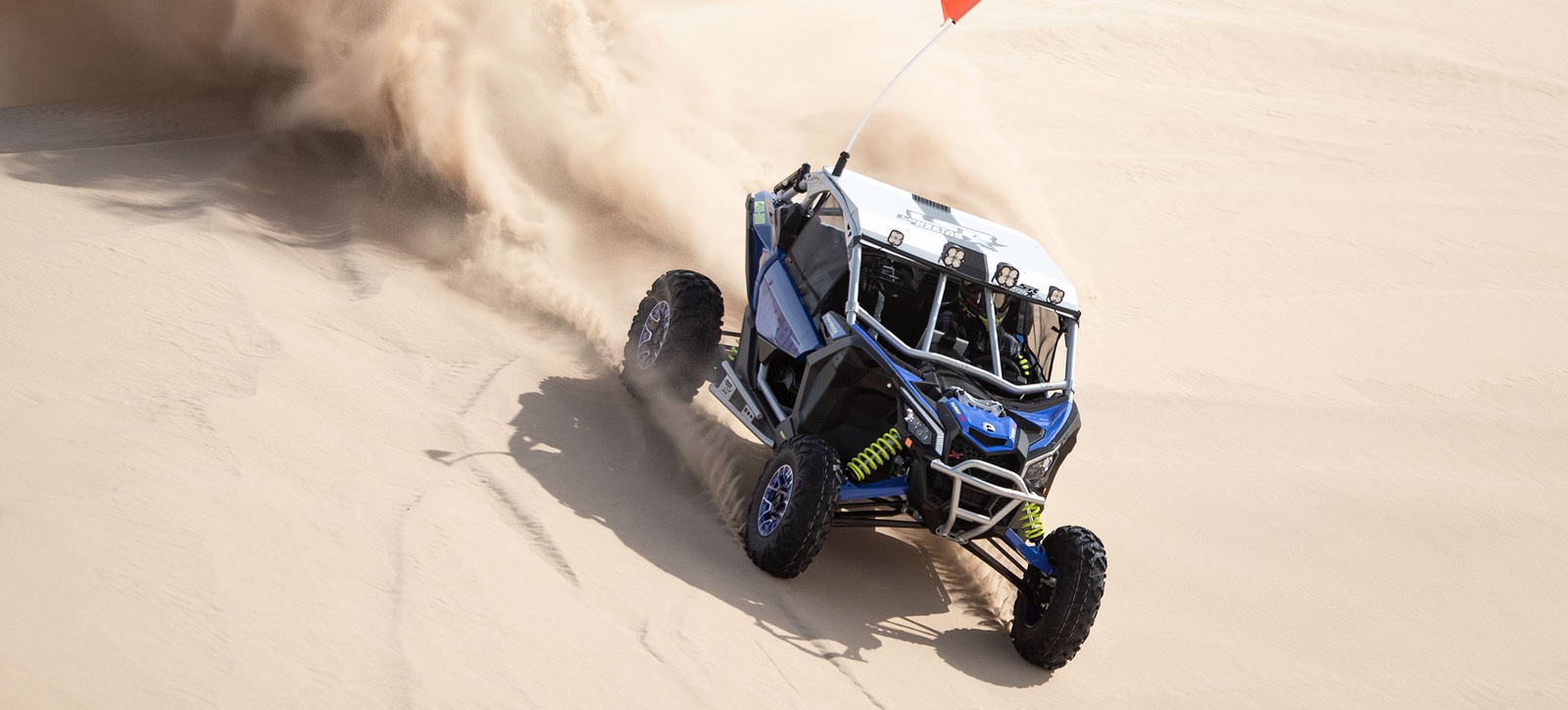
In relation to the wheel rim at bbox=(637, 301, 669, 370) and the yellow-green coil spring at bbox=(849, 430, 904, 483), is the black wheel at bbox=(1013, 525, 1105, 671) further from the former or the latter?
the wheel rim at bbox=(637, 301, 669, 370)

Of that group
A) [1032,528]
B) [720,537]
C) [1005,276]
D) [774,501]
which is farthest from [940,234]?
[720,537]

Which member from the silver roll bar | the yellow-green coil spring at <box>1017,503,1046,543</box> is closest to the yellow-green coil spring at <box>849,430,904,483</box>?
the silver roll bar

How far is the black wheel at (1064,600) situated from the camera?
646 centimetres

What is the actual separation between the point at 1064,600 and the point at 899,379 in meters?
1.39

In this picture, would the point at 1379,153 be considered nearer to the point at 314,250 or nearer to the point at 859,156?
the point at 859,156

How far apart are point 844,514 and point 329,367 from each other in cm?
299

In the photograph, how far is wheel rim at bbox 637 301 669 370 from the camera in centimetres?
835

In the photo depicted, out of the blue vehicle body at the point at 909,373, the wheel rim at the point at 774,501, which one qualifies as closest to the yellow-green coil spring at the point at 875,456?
the blue vehicle body at the point at 909,373

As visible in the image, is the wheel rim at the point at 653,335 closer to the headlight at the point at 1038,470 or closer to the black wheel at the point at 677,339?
the black wheel at the point at 677,339

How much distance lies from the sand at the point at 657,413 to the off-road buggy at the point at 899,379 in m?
0.38

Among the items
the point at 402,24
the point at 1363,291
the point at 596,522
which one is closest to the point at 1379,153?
the point at 1363,291

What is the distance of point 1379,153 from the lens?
55.7 ft

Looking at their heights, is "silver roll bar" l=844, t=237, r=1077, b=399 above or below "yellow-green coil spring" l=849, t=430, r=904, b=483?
above

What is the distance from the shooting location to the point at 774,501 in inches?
262
